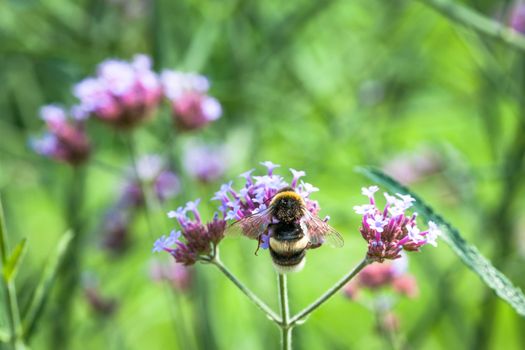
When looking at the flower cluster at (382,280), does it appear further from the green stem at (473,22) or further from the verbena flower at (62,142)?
the verbena flower at (62,142)

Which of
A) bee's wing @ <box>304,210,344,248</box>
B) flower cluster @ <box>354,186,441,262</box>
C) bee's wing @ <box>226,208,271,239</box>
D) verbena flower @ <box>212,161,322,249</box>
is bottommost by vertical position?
flower cluster @ <box>354,186,441,262</box>

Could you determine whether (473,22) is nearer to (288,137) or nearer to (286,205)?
(286,205)

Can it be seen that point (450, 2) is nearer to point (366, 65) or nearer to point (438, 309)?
point (438, 309)

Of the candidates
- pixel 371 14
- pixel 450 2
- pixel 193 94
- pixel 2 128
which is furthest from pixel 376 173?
pixel 2 128

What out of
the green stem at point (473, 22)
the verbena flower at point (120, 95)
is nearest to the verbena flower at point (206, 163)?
the verbena flower at point (120, 95)

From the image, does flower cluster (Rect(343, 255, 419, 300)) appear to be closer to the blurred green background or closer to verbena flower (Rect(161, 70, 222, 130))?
the blurred green background

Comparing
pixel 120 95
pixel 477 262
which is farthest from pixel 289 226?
pixel 120 95

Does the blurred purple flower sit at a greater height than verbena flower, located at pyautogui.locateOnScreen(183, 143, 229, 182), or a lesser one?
lesser

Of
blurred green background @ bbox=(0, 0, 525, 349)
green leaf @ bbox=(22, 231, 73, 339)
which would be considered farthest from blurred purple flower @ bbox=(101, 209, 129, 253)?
green leaf @ bbox=(22, 231, 73, 339)
